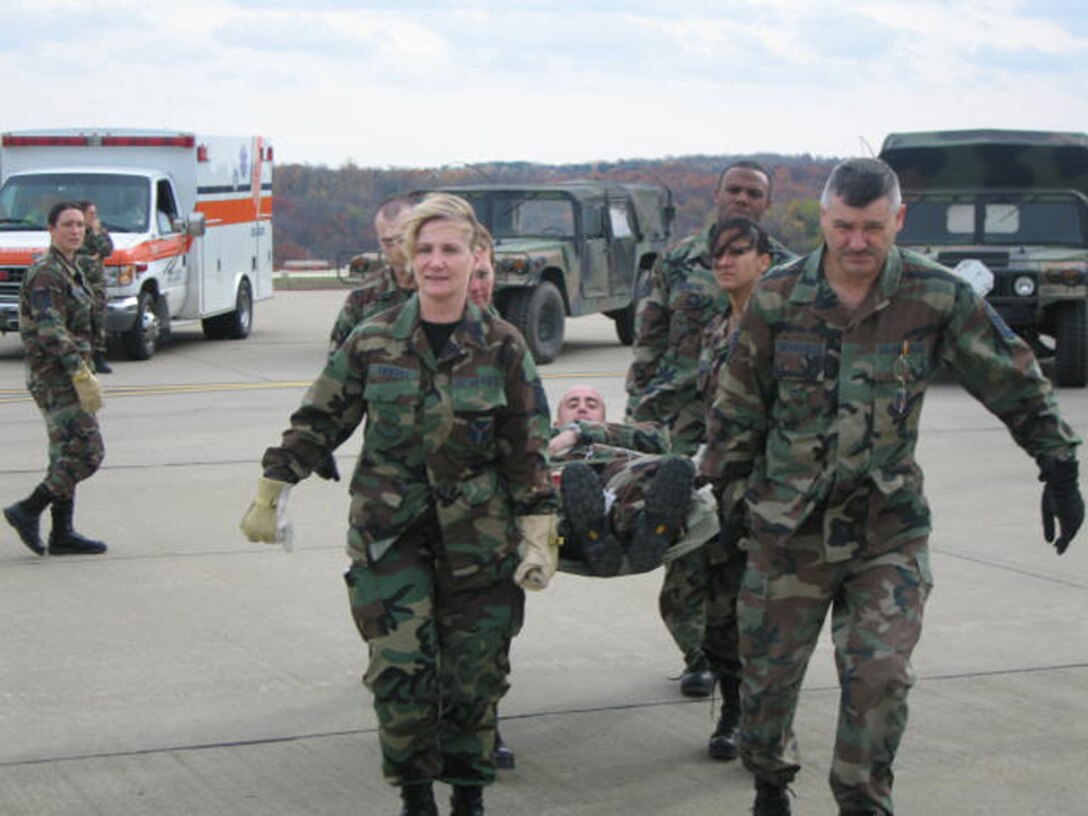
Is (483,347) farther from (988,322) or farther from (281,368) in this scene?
(281,368)

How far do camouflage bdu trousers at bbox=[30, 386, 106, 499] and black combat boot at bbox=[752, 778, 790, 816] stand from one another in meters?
4.61

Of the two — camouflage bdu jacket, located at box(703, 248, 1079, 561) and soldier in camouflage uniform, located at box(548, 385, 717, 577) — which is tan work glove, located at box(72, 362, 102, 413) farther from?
camouflage bdu jacket, located at box(703, 248, 1079, 561)

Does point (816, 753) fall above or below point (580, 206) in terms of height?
below

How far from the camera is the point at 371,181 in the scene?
136ft

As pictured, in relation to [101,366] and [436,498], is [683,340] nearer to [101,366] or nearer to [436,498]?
[436,498]

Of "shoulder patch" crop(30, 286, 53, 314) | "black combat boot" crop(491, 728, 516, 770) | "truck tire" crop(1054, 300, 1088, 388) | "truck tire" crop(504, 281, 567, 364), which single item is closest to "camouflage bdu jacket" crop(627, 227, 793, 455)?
"black combat boot" crop(491, 728, 516, 770)

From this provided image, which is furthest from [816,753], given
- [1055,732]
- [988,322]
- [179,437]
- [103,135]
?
[103,135]

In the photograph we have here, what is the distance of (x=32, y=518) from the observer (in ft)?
28.0

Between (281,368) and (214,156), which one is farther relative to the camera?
(214,156)

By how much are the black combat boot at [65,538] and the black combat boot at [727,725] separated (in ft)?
13.0

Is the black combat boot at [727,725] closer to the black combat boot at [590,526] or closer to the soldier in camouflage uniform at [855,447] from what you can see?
the black combat boot at [590,526]

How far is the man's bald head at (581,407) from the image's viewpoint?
6.02 metres

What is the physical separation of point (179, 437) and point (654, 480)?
8181mm

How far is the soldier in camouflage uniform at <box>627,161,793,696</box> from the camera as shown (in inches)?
242
